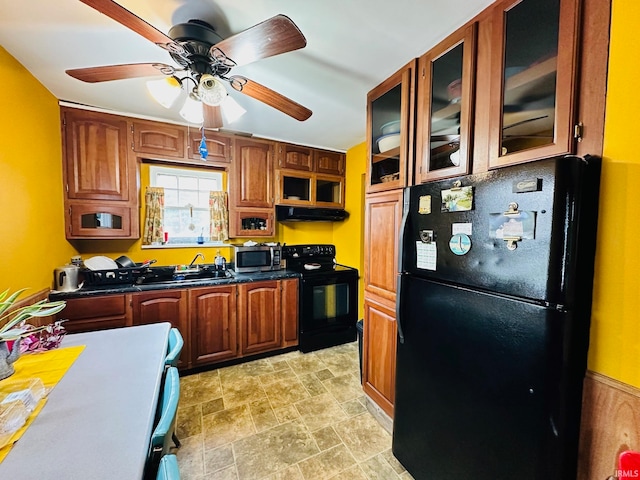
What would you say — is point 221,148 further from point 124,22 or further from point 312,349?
point 312,349

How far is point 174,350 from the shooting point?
1332 mm

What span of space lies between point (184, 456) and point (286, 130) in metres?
2.90

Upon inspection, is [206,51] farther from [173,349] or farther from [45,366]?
[45,366]

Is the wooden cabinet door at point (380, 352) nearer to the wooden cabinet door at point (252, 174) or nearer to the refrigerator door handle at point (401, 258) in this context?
the refrigerator door handle at point (401, 258)

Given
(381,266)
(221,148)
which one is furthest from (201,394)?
(221,148)

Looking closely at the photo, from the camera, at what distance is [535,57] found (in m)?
1.08

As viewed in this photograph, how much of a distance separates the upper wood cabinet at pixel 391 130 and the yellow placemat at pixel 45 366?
6.68ft

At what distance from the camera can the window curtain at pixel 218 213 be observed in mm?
2990

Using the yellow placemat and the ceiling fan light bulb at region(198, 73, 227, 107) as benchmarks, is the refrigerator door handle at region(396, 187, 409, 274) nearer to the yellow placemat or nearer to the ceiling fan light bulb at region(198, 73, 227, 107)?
the ceiling fan light bulb at region(198, 73, 227, 107)

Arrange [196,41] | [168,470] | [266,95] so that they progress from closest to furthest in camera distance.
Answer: [168,470] < [196,41] < [266,95]

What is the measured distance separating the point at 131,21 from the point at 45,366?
1.57m

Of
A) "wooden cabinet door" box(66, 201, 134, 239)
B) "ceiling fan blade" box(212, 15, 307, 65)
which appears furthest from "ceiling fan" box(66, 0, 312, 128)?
"wooden cabinet door" box(66, 201, 134, 239)

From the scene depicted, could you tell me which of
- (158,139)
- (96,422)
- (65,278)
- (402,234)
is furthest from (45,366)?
(158,139)

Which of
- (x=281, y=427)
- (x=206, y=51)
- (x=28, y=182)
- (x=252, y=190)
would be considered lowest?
(x=281, y=427)
